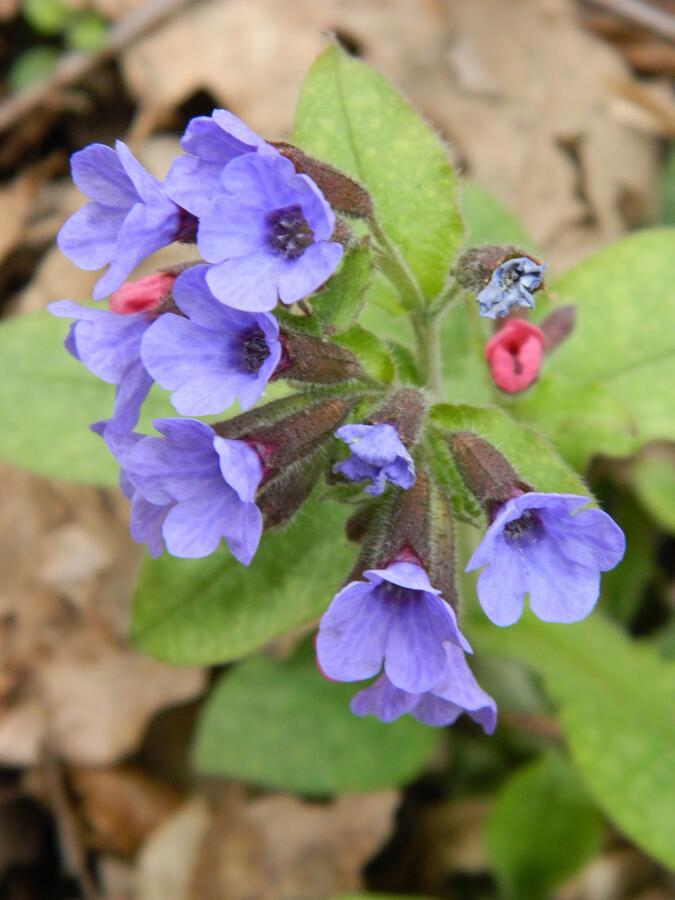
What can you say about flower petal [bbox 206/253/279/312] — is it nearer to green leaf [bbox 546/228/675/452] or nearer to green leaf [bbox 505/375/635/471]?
green leaf [bbox 505/375/635/471]

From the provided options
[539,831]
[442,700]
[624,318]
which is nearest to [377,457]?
[442,700]

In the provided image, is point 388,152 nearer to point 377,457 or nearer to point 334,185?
point 334,185

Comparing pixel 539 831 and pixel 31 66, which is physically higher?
pixel 31 66

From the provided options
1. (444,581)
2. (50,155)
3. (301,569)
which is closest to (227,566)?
(301,569)

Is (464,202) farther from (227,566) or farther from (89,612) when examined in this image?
(89,612)

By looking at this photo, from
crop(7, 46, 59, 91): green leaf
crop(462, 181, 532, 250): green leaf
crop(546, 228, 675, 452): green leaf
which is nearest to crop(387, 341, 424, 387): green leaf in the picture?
crop(546, 228, 675, 452): green leaf
